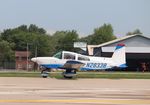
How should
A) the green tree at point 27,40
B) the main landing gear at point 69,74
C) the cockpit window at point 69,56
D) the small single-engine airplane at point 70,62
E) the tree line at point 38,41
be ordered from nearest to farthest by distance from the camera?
1. the main landing gear at point 69,74
2. the small single-engine airplane at point 70,62
3. the cockpit window at point 69,56
4. the tree line at point 38,41
5. the green tree at point 27,40

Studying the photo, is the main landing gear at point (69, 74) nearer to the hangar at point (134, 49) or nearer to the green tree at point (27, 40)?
the hangar at point (134, 49)

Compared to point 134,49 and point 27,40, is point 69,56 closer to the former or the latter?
point 134,49

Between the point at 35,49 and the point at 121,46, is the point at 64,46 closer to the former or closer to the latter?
the point at 35,49

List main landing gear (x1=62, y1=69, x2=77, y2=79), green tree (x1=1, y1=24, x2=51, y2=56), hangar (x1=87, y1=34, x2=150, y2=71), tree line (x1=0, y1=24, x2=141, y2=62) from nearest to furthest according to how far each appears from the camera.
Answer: main landing gear (x1=62, y1=69, x2=77, y2=79) → hangar (x1=87, y1=34, x2=150, y2=71) → tree line (x1=0, y1=24, x2=141, y2=62) → green tree (x1=1, y1=24, x2=51, y2=56)

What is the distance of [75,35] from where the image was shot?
123 meters

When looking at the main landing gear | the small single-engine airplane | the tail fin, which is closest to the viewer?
the main landing gear

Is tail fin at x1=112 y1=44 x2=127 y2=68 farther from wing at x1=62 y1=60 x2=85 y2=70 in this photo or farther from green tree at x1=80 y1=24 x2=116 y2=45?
green tree at x1=80 y1=24 x2=116 y2=45

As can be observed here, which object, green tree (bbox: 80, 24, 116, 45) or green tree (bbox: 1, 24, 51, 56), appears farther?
green tree (bbox: 80, 24, 116, 45)

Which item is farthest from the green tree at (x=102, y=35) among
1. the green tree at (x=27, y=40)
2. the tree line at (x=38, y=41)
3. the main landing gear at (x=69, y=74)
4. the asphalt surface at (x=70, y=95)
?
the asphalt surface at (x=70, y=95)

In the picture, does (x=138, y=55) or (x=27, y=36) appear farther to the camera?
(x=27, y=36)

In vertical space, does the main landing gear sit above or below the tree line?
below

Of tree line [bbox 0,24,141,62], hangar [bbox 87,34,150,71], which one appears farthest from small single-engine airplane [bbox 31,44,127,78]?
tree line [bbox 0,24,141,62]

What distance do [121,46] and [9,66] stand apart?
43718mm

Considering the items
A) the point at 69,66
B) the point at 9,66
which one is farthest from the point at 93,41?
the point at 69,66
